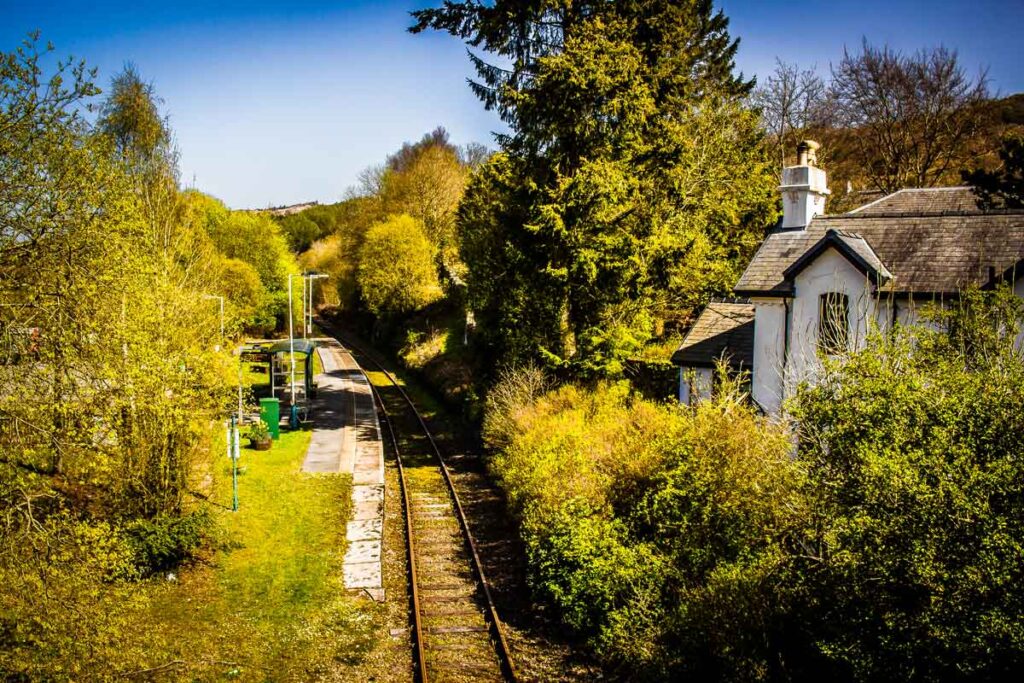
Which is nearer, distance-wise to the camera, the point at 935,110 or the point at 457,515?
the point at 457,515

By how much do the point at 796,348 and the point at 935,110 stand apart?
31275 mm

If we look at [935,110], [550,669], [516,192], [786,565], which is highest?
[935,110]

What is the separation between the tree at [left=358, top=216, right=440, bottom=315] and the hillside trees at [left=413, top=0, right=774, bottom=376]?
1042 inches

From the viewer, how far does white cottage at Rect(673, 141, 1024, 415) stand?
1616 centimetres

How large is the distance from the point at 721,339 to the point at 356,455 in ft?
43.8

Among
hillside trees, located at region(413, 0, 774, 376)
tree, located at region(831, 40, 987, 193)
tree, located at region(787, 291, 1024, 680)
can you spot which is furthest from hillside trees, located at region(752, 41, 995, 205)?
tree, located at region(787, 291, 1024, 680)

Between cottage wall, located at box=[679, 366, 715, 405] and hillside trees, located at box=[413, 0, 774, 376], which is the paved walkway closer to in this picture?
hillside trees, located at box=[413, 0, 774, 376]

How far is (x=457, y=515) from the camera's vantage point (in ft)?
63.3

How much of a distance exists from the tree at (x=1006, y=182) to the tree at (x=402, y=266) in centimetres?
3473

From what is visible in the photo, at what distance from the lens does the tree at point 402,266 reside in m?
51.3

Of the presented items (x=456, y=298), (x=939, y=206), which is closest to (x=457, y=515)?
(x=939, y=206)

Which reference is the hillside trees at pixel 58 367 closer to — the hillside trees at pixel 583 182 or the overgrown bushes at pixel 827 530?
the overgrown bushes at pixel 827 530

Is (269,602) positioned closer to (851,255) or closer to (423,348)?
(851,255)

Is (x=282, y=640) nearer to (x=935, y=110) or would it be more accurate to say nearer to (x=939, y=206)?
(x=939, y=206)
